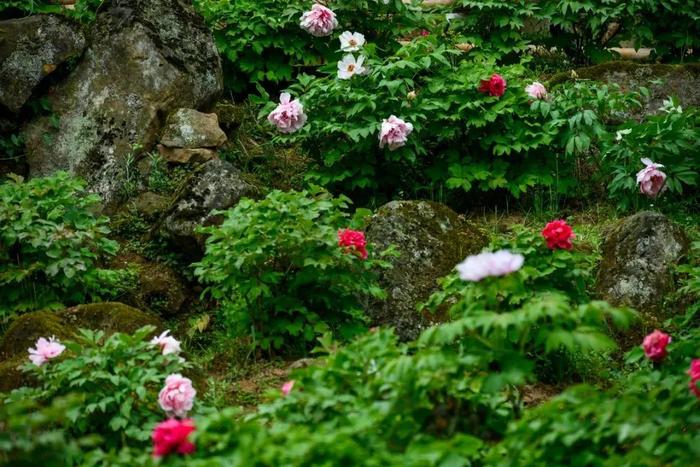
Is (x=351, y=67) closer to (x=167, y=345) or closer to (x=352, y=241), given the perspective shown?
(x=352, y=241)

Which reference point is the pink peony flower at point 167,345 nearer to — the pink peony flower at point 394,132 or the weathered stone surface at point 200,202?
the weathered stone surface at point 200,202

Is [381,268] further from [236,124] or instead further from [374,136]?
[236,124]

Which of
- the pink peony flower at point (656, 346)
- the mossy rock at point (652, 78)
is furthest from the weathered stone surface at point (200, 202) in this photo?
the pink peony flower at point (656, 346)

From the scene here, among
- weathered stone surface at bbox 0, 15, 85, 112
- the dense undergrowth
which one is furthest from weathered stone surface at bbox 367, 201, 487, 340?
weathered stone surface at bbox 0, 15, 85, 112

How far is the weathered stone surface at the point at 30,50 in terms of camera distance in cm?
661

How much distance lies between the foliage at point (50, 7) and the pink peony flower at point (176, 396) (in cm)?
417

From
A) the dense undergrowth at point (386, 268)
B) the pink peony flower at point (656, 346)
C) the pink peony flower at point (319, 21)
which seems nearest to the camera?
the dense undergrowth at point (386, 268)

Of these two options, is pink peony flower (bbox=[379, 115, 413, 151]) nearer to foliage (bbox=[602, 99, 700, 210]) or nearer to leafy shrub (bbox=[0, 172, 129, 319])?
foliage (bbox=[602, 99, 700, 210])

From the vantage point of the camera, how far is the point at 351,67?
21.4 feet

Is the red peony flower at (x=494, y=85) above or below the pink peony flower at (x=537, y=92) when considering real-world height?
above

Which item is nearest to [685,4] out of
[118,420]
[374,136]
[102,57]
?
[374,136]

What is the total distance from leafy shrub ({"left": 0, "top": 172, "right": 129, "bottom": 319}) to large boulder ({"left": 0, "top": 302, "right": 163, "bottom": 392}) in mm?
384

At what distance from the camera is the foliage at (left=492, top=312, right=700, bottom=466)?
2.93 meters

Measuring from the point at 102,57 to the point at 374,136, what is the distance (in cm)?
207
